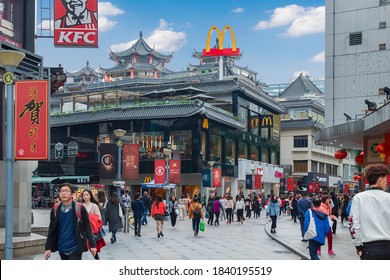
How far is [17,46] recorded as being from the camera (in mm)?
15875

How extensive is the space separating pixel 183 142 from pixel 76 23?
103 feet

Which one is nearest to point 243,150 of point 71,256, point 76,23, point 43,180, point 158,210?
point 43,180

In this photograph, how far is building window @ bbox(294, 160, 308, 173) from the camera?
2364 inches

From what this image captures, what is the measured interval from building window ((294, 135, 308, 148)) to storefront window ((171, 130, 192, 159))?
19.0m

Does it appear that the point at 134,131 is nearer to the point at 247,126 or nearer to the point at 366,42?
the point at 247,126

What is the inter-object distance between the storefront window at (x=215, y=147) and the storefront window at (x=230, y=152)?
915mm

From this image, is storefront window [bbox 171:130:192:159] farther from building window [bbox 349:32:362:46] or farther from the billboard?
the billboard

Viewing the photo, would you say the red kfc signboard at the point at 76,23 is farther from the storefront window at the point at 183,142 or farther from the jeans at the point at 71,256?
the storefront window at the point at 183,142

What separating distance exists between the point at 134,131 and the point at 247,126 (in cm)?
998

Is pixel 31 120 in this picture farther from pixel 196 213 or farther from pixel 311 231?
pixel 196 213

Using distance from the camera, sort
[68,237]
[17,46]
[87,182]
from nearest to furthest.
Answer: [68,237]
[17,46]
[87,182]

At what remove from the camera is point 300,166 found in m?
63.1

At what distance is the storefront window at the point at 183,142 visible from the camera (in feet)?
157
